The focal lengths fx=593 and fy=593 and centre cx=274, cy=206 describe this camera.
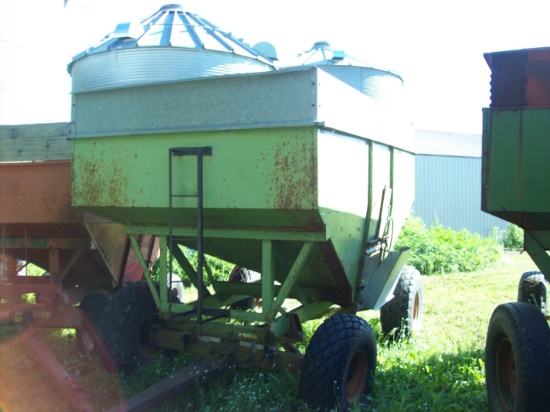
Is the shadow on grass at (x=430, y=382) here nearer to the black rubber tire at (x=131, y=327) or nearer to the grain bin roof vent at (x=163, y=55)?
the black rubber tire at (x=131, y=327)

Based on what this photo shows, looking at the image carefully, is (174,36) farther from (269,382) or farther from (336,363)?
(336,363)

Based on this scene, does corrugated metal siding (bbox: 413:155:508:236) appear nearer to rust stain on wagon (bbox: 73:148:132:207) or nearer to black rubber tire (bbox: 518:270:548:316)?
black rubber tire (bbox: 518:270:548:316)

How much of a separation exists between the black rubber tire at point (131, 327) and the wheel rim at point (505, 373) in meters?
2.82

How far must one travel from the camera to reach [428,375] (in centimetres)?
529

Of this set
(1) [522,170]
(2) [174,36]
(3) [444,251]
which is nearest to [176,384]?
(1) [522,170]

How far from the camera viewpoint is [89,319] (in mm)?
6141

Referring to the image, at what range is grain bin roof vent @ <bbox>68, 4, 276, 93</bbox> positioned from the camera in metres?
5.70

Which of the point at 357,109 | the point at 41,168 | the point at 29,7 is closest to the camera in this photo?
the point at 357,109

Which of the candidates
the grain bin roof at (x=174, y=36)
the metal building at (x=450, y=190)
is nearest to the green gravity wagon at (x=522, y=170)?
the grain bin roof at (x=174, y=36)

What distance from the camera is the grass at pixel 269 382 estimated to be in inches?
180

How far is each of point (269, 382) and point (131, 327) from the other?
50.5 inches

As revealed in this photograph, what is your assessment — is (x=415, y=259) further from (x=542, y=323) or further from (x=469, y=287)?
(x=542, y=323)

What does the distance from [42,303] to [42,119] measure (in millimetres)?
2869

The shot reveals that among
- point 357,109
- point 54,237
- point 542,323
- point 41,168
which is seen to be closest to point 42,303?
point 54,237
